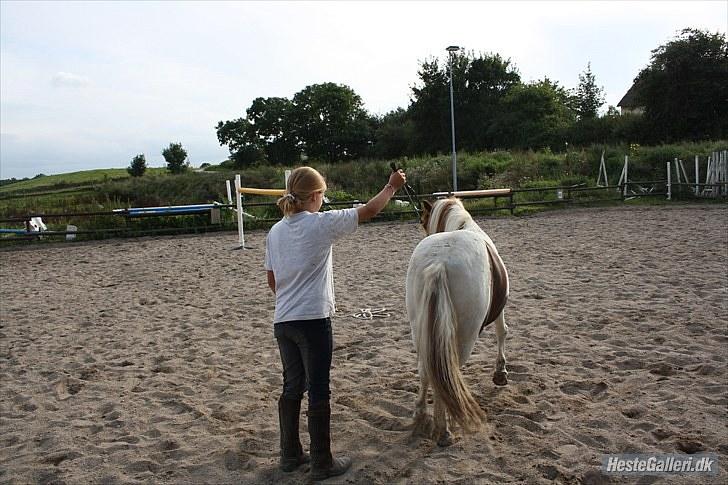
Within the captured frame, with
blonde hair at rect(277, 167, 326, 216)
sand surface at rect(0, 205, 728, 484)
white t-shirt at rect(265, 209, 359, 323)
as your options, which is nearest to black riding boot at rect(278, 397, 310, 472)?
sand surface at rect(0, 205, 728, 484)

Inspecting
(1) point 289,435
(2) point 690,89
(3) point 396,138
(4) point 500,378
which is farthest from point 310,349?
(3) point 396,138

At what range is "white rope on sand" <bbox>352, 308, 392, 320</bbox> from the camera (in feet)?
20.5

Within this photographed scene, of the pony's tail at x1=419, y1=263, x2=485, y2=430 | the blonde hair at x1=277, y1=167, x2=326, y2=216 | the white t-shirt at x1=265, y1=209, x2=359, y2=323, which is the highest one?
the blonde hair at x1=277, y1=167, x2=326, y2=216

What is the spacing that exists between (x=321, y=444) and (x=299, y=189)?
52.9 inches

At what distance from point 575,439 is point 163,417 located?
272 cm

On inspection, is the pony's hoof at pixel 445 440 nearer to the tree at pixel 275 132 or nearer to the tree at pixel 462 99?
the tree at pixel 462 99

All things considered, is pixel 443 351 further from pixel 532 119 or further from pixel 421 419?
pixel 532 119

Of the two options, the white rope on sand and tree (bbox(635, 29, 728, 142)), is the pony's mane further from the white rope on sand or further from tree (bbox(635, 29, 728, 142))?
tree (bbox(635, 29, 728, 142))

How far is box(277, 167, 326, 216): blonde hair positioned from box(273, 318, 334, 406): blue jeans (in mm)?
585

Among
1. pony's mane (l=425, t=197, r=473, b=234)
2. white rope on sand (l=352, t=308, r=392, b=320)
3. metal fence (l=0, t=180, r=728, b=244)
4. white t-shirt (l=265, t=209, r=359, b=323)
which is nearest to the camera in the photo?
white t-shirt (l=265, t=209, r=359, b=323)

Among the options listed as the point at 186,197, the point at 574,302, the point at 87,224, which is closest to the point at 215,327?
the point at 574,302

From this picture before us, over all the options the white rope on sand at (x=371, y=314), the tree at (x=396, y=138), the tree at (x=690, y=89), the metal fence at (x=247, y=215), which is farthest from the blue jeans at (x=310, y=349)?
the tree at (x=396, y=138)

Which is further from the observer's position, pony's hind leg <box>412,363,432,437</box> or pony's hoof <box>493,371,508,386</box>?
pony's hoof <box>493,371,508,386</box>

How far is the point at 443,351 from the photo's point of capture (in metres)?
2.87
